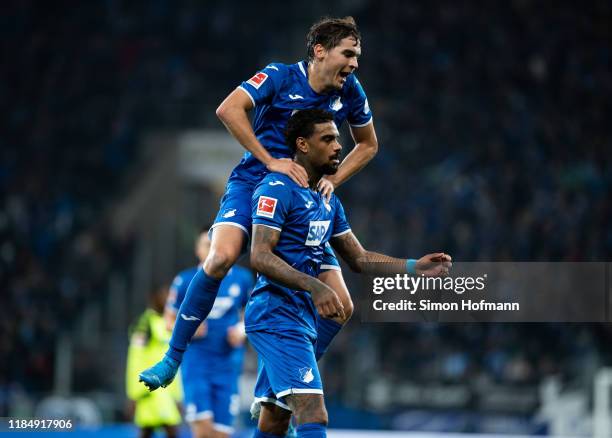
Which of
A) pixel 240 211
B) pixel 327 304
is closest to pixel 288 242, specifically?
pixel 240 211

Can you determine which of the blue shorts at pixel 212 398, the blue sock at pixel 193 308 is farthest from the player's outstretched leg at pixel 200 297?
the blue shorts at pixel 212 398

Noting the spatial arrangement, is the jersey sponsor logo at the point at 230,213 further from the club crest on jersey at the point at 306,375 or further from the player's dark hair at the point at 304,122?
the club crest on jersey at the point at 306,375

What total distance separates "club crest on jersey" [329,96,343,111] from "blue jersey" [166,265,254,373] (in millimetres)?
3193

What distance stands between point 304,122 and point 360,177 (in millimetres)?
11328

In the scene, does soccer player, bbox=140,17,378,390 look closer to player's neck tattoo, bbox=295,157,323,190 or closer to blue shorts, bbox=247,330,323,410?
player's neck tattoo, bbox=295,157,323,190

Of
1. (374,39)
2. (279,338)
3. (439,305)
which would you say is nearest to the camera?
(279,338)

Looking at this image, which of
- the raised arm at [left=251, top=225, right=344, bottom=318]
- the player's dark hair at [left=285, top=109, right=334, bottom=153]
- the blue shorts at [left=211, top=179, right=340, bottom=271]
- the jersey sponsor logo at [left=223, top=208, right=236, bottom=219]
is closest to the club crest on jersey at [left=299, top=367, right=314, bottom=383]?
the raised arm at [left=251, top=225, right=344, bottom=318]

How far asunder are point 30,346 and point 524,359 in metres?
7.50

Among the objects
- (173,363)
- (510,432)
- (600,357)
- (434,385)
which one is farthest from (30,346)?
(173,363)

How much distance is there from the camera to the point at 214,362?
364 inches

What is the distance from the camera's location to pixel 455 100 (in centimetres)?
1767

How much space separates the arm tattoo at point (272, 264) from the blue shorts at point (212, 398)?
393 centimetres

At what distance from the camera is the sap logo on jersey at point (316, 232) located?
5.65m

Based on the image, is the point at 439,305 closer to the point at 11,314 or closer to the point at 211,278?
the point at 211,278
